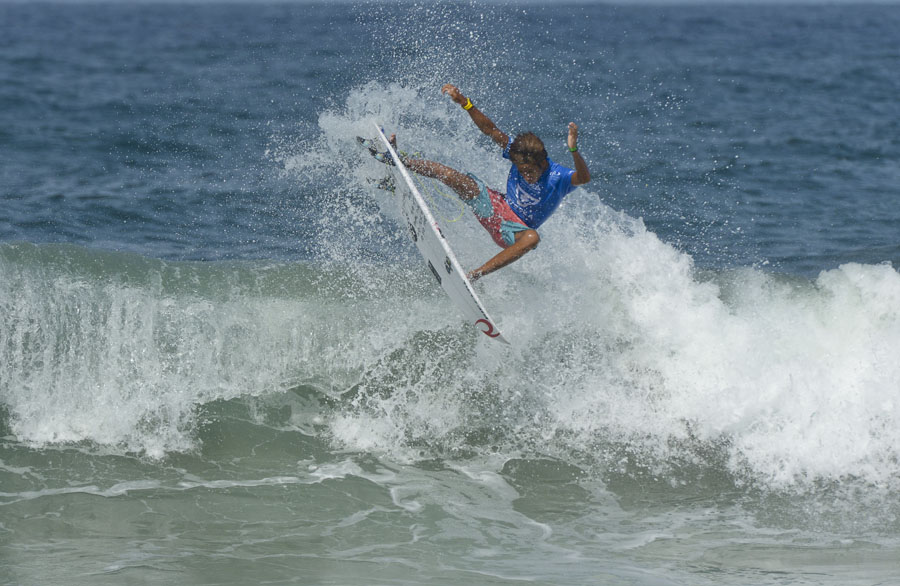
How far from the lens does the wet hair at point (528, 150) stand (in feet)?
25.1

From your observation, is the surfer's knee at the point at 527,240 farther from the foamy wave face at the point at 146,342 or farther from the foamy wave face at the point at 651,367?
the foamy wave face at the point at 146,342

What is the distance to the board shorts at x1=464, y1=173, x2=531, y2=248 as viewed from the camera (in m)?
8.04

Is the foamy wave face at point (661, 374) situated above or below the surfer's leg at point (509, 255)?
below

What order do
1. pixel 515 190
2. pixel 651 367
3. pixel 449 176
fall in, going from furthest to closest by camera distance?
1. pixel 651 367
2. pixel 449 176
3. pixel 515 190

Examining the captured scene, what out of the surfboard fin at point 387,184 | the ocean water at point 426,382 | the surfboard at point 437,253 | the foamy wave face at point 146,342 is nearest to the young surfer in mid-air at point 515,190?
the surfboard at point 437,253

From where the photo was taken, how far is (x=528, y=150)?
767 centimetres

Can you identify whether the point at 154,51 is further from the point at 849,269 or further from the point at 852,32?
the point at 852,32

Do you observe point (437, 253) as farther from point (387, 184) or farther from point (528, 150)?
point (387, 184)

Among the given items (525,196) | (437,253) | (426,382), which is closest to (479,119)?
(525,196)

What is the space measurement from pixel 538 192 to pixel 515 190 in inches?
9.3

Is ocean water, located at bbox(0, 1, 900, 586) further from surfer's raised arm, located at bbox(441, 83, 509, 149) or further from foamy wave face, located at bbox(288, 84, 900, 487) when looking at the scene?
surfer's raised arm, located at bbox(441, 83, 509, 149)

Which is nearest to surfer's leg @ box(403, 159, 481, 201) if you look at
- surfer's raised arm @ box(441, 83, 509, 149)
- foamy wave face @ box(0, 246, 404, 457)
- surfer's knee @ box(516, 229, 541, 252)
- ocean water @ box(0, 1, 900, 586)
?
surfer's raised arm @ box(441, 83, 509, 149)

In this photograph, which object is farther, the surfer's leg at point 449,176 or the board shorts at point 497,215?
the surfer's leg at point 449,176

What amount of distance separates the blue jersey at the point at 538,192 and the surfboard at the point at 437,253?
0.71 m
